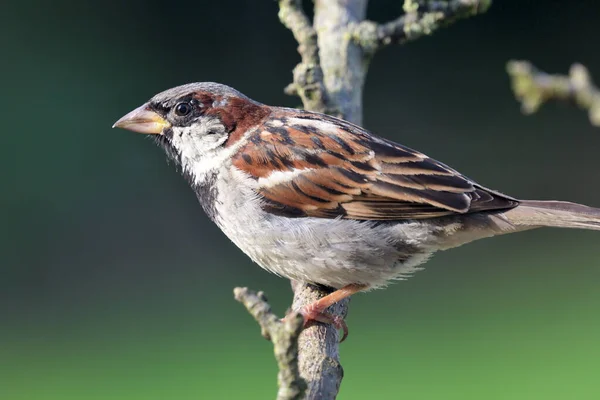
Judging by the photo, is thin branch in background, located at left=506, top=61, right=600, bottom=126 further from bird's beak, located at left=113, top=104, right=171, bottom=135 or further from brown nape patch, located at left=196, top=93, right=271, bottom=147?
bird's beak, located at left=113, top=104, right=171, bottom=135

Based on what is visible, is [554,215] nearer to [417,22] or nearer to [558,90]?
[417,22]

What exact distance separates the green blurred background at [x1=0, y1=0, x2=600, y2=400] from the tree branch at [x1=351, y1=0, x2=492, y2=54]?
1.80 metres

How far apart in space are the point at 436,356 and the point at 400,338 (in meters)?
0.26

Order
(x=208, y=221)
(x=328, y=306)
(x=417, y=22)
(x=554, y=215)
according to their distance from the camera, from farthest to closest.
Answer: (x=208, y=221) < (x=417, y=22) < (x=328, y=306) < (x=554, y=215)

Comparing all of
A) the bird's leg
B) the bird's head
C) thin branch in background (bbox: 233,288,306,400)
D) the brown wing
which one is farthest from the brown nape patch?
thin branch in background (bbox: 233,288,306,400)

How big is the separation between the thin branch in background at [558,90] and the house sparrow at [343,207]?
1046 mm

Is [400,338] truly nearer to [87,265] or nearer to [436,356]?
[436,356]

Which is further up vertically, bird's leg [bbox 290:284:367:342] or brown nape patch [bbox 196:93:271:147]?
brown nape patch [bbox 196:93:271:147]

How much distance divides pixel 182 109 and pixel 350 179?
58 centimetres

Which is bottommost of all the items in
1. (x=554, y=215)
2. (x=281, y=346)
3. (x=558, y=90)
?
(x=281, y=346)

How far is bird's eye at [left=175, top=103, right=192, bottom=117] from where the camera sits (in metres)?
2.61

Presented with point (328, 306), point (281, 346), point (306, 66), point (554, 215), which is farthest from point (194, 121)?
point (281, 346)

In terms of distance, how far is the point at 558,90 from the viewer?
4.11 feet

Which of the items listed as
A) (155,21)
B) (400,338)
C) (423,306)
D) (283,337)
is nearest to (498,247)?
(423,306)
